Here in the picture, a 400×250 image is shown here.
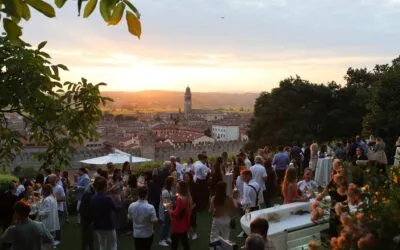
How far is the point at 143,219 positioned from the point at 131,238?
292 cm

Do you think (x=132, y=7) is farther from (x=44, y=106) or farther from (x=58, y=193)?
(x=58, y=193)

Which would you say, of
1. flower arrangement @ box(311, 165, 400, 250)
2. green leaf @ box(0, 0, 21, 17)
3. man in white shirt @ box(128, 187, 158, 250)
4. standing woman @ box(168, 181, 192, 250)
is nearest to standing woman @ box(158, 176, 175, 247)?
standing woman @ box(168, 181, 192, 250)

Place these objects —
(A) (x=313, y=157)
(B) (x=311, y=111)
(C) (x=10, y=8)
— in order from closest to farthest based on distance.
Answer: (C) (x=10, y=8)
(A) (x=313, y=157)
(B) (x=311, y=111)

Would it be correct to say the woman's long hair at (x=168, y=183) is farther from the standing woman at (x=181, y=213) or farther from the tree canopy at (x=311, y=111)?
the tree canopy at (x=311, y=111)

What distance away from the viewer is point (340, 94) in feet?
130

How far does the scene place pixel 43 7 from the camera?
6.43 feet

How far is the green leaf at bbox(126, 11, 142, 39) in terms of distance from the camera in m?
1.97

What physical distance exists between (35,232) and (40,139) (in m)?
1.21

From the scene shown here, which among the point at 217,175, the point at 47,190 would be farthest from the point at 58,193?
the point at 217,175

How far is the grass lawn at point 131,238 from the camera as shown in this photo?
349 inches

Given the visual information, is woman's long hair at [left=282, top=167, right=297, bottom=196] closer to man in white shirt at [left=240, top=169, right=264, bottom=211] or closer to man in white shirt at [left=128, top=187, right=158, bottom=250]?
man in white shirt at [left=240, top=169, right=264, bottom=211]

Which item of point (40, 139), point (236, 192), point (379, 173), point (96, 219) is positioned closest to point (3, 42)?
point (40, 139)

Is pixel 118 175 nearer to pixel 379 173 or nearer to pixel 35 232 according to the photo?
pixel 35 232

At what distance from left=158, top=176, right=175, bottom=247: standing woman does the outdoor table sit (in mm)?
1786
